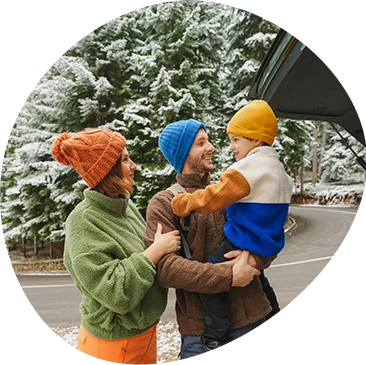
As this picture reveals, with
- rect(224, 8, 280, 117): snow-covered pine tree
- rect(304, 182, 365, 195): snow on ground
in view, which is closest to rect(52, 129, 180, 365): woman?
rect(224, 8, 280, 117): snow-covered pine tree

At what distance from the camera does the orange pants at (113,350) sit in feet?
3.86

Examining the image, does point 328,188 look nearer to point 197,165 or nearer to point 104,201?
point 197,165

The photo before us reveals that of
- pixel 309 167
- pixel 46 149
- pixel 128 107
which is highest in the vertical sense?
pixel 128 107

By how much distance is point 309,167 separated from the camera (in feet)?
42.3

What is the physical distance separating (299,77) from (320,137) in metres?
13.9

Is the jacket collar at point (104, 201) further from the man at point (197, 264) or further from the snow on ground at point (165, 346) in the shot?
the snow on ground at point (165, 346)

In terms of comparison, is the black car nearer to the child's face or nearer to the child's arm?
the child's face

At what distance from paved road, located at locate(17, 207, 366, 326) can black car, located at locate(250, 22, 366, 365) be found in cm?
31

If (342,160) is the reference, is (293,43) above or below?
above

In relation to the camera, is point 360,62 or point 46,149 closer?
point 360,62

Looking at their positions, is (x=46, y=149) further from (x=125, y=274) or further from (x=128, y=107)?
(x=125, y=274)

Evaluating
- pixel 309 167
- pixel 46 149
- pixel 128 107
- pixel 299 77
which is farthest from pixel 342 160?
pixel 299 77

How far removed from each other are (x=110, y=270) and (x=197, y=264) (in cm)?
29

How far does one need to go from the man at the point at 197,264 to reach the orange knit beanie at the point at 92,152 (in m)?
0.21
